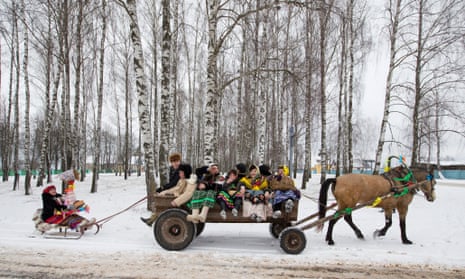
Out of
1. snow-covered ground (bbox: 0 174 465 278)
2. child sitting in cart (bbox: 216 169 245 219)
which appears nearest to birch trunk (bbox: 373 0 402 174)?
snow-covered ground (bbox: 0 174 465 278)

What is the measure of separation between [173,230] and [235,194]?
134 cm

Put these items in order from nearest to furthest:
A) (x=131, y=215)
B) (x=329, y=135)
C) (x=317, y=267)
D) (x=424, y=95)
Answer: (x=317, y=267) → (x=131, y=215) → (x=424, y=95) → (x=329, y=135)

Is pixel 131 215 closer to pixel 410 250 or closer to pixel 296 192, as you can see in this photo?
pixel 296 192

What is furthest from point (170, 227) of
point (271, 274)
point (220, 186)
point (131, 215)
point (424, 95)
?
point (424, 95)

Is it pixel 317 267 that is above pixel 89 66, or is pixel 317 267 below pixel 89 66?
below

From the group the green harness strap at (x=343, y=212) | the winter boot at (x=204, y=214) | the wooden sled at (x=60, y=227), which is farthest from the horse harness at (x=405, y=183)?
the wooden sled at (x=60, y=227)

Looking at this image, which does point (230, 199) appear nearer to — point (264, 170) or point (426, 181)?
point (264, 170)

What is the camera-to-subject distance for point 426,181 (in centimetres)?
686

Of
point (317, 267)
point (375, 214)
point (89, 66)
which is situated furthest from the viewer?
point (89, 66)

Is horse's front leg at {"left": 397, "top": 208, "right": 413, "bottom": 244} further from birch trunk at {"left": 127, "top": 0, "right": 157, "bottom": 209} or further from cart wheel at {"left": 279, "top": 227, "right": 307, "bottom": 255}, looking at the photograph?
birch trunk at {"left": 127, "top": 0, "right": 157, "bottom": 209}

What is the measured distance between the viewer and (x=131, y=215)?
9.12 m

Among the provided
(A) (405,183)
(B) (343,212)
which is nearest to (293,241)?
(B) (343,212)

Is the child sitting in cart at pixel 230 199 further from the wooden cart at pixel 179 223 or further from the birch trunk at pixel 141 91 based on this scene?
the birch trunk at pixel 141 91

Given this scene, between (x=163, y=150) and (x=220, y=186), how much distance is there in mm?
4757
